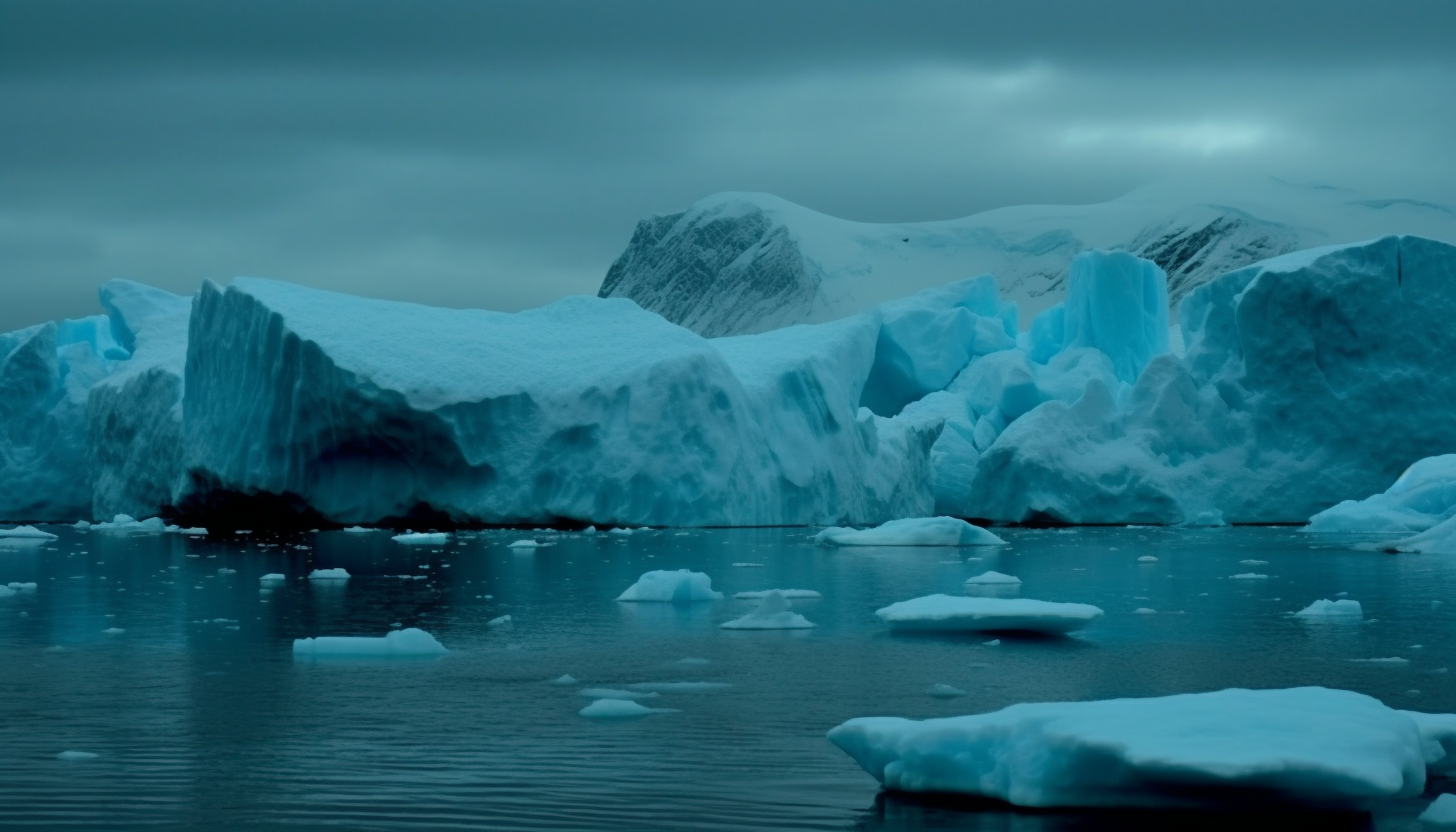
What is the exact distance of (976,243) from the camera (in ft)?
334

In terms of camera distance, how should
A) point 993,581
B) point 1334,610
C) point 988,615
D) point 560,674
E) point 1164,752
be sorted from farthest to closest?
1. point 993,581
2. point 1334,610
3. point 988,615
4. point 560,674
5. point 1164,752

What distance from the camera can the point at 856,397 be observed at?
2920 centimetres

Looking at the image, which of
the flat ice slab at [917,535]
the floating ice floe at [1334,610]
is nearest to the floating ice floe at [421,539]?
the flat ice slab at [917,535]

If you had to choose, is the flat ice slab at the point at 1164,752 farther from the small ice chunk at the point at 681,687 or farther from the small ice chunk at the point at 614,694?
the small ice chunk at the point at 681,687

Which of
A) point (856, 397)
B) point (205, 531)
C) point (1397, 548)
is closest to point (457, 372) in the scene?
point (205, 531)

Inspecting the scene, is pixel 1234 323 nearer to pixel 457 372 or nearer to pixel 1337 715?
pixel 457 372

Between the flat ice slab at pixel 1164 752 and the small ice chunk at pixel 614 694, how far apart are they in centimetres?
206

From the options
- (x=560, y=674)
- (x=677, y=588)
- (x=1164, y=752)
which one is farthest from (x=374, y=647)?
(x=1164, y=752)

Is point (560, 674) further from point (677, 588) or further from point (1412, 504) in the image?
point (1412, 504)

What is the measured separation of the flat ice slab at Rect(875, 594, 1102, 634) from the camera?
9.73 metres

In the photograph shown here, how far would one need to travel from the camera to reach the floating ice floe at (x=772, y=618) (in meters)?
10.5

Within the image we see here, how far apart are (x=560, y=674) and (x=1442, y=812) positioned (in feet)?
14.6

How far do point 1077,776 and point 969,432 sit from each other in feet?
94.0

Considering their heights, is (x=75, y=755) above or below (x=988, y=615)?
below
